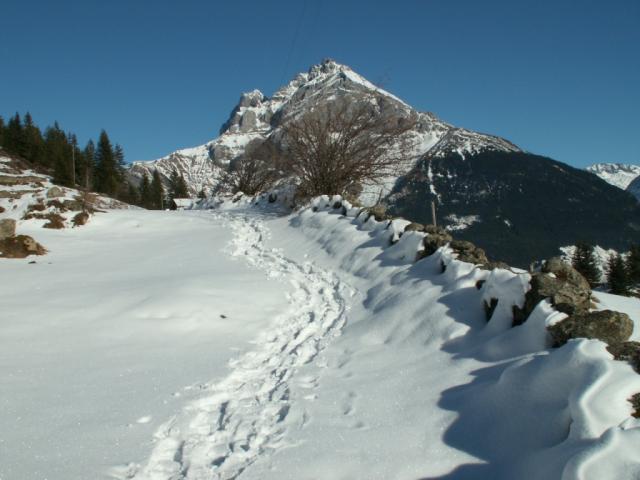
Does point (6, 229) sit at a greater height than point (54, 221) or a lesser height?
lesser

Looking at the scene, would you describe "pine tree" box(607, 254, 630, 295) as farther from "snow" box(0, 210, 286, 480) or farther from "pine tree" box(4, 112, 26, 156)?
"pine tree" box(4, 112, 26, 156)

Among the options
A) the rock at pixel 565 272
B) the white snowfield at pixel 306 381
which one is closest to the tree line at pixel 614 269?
the rock at pixel 565 272

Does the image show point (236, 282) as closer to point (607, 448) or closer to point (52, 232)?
point (607, 448)

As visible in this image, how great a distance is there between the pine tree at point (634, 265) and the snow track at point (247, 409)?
55999 mm

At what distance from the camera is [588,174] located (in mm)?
169375

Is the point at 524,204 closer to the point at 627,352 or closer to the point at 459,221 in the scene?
the point at 459,221

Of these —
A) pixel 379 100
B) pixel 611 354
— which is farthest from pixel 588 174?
pixel 611 354

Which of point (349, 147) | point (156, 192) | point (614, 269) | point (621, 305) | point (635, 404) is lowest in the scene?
point (614, 269)

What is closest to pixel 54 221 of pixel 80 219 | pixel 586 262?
pixel 80 219

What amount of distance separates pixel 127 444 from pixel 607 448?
3.10 meters

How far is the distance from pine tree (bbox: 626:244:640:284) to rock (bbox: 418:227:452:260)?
53.6 m

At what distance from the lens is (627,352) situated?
2.77 m

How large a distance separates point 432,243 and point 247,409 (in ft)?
14.7

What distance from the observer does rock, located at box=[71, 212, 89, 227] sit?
42.4ft
